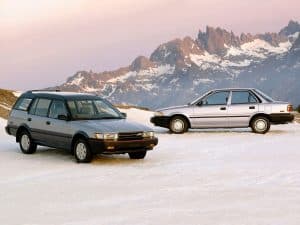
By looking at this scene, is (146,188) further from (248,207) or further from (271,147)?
(271,147)

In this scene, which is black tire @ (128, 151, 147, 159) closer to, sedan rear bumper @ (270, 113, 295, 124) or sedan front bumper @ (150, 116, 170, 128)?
sedan front bumper @ (150, 116, 170, 128)

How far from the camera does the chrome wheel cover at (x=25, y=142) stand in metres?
14.7

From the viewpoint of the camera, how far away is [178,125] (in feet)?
68.6

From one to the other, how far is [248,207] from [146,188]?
214 cm

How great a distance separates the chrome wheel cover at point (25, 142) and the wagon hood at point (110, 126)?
206 centimetres

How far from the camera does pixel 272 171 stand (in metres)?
11.5

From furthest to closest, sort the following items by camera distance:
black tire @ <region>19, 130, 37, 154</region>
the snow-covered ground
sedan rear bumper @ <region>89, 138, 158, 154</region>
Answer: black tire @ <region>19, 130, 37, 154</region> → sedan rear bumper @ <region>89, 138, 158, 154</region> → the snow-covered ground

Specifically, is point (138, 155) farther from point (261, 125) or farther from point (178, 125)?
point (261, 125)

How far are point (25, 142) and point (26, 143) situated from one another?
62mm

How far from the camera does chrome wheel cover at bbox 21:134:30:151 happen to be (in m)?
14.7

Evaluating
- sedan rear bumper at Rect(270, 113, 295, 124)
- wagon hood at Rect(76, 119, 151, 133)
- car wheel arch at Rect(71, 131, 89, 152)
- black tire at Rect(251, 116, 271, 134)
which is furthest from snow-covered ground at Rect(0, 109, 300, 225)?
sedan rear bumper at Rect(270, 113, 295, 124)

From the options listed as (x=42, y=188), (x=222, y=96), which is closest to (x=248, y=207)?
(x=42, y=188)

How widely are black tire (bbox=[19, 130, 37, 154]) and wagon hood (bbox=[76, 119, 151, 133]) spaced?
193cm

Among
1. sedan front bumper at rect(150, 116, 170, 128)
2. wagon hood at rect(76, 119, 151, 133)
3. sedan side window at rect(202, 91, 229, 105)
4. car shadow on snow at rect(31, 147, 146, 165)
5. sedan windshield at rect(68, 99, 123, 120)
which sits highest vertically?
sedan side window at rect(202, 91, 229, 105)
